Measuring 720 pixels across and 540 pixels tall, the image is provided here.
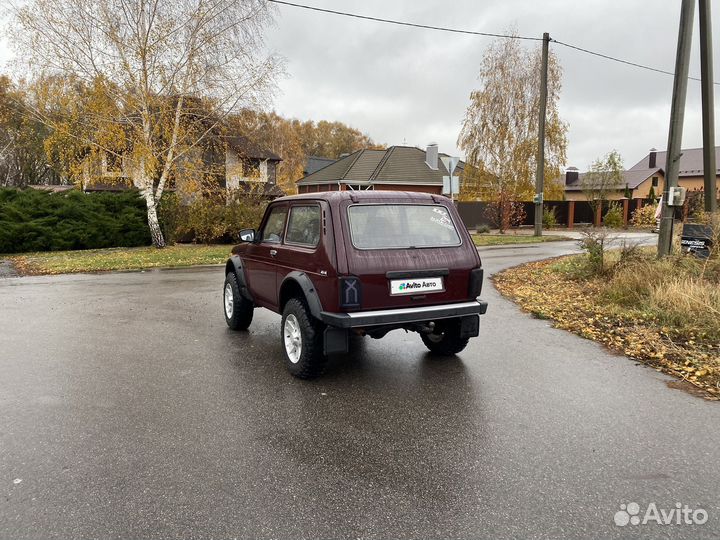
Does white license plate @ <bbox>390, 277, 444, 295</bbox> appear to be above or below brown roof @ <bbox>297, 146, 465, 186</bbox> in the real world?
below

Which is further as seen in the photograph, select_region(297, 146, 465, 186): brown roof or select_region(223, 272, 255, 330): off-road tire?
select_region(297, 146, 465, 186): brown roof

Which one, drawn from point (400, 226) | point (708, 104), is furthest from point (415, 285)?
point (708, 104)

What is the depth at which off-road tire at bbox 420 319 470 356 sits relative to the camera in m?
5.29

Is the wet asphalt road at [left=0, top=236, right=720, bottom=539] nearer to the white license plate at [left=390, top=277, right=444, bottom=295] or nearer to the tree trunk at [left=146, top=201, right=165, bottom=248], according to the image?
the white license plate at [left=390, top=277, right=444, bottom=295]

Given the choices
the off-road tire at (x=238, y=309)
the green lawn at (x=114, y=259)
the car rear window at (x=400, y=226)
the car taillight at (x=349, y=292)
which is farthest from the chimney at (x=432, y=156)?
the car taillight at (x=349, y=292)

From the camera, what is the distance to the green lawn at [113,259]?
13344 mm

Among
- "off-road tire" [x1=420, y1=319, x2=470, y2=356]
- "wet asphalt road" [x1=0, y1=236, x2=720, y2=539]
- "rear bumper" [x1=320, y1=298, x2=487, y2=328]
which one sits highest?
"rear bumper" [x1=320, y1=298, x2=487, y2=328]

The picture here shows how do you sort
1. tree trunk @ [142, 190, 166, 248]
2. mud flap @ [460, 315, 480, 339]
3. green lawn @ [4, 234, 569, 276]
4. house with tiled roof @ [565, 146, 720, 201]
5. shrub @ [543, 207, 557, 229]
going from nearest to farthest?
mud flap @ [460, 315, 480, 339], green lawn @ [4, 234, 569, 276], tree trunk @ [142, 190, 166, 248], shrub @ [543, 207, 557, 229], house with tiled roof @ [565, 146, 720, 201]

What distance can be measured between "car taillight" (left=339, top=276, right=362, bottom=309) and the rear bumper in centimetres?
9

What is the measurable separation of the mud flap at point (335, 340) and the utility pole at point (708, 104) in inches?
339

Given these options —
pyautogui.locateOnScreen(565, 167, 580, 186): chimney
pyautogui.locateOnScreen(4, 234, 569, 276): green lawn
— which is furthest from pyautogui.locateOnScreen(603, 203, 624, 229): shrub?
pyautogui.locateOnScreen(565, 167, 580, 186): chimney

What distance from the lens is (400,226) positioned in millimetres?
4879

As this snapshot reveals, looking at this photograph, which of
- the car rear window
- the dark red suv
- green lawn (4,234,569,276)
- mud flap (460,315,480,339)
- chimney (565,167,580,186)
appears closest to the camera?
the dark red suv

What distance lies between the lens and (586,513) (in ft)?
8.75
